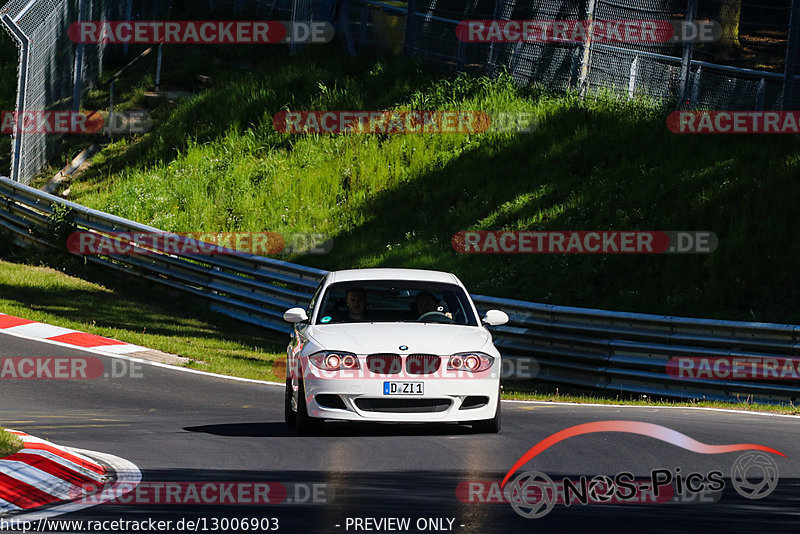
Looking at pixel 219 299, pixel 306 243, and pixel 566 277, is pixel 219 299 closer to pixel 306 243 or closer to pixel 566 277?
pixel 306 243

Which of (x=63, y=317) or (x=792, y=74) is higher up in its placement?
(x=792, y=74)

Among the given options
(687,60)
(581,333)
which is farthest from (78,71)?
(581,333)

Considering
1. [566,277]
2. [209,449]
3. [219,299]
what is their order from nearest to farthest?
[209,449] → [566,277] → [219,299]

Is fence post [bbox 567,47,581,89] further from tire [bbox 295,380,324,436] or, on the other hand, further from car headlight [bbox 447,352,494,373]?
tire [bbox 295,380,324,436]

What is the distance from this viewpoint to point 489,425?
11195 mm

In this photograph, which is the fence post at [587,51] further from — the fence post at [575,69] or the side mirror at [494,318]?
the side mirror at [494,318]

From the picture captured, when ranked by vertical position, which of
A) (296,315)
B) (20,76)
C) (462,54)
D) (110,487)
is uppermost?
(462,54)

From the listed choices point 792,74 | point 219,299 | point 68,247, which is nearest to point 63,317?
point 219,299

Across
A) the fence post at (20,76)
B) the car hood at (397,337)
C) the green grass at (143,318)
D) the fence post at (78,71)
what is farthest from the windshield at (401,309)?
the fence post at (78,71)

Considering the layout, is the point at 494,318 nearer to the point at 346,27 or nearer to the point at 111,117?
the point at 346,27

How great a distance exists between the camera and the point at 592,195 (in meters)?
22.0

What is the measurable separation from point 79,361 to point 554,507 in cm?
959

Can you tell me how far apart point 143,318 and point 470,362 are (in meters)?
10.4

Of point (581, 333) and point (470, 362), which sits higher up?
point (470, 362)
